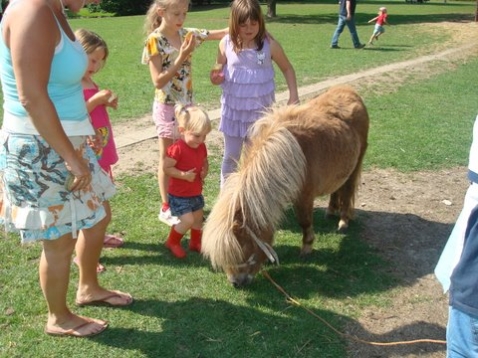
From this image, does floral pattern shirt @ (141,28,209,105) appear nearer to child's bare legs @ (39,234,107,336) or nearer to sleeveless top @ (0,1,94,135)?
sleeveless top @ (0,1,94,135)

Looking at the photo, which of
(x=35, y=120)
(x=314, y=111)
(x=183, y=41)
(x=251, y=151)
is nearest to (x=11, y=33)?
(x=35, y=120)

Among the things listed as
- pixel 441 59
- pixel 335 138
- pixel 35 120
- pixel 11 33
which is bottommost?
pixel 441 59

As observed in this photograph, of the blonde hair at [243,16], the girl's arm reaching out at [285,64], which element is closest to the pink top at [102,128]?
the blonde hair at [243,16]

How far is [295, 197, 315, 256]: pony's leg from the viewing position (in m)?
3.87

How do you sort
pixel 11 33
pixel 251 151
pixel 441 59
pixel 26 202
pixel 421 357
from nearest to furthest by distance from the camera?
pixel 11 33 < pixel 26 202 < pixel 421 357 < pixel 251 151 < pixel 441 59

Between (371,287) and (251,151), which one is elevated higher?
(251,151)

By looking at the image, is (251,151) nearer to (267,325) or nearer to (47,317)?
(267,325)

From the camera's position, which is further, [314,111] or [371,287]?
[314,111]

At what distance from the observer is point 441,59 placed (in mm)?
13938

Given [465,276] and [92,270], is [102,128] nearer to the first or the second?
Result: [92,270]

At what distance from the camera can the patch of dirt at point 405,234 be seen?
10.6 feet

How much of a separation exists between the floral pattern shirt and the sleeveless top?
1.59 m

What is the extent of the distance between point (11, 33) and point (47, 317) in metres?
1.91

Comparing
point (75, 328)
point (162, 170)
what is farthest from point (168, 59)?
point (75, 328)
